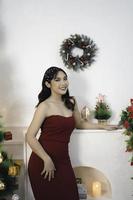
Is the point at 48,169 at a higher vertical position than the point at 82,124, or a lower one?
lower

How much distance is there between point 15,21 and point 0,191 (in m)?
1.67

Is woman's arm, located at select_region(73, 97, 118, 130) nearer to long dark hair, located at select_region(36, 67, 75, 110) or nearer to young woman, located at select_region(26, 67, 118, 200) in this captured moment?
long dark hair, located at select_region(36, 67, 75, 110)

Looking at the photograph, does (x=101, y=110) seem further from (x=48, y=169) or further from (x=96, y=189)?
(x=48, y=169)

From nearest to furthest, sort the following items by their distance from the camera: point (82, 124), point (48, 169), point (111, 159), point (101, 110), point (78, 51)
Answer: point (48, 169), point (82, 124), point (111, 159), point (101, 110), point (78, 51)

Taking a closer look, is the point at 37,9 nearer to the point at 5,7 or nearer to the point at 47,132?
the point at 5,7

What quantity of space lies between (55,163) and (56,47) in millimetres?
1308

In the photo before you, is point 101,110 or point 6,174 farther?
point 101,110

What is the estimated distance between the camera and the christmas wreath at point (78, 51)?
3.13 m

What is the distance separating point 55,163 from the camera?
7.72ft

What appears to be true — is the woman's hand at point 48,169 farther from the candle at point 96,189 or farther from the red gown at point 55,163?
the candle at point 96,189

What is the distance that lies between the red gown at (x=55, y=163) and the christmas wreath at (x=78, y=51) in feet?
3.03

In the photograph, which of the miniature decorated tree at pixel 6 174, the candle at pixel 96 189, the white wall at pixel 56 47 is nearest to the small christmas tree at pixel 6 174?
the miniature decorated tree at pixel 6 174

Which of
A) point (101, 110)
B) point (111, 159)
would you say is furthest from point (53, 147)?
point (101, 110)

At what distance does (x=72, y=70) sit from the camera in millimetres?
3176
